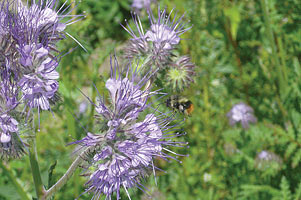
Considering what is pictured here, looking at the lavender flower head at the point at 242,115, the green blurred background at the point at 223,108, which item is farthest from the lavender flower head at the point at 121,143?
the lavender flower head at the point at 242,115

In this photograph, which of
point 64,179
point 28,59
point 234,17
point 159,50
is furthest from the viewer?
point 234,17

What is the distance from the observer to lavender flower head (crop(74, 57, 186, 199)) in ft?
6.41

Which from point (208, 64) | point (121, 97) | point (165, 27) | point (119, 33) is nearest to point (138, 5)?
point (119, 33)

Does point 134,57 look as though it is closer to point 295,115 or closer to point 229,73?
point 295,115

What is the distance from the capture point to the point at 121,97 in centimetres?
204

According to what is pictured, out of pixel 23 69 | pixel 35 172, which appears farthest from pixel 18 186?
pixel 23 69

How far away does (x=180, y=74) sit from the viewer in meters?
2.74

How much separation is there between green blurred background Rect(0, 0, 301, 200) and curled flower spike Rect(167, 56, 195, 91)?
0.50 m

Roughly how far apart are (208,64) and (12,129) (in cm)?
272

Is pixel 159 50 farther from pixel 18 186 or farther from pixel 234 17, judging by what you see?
pixel 234 17

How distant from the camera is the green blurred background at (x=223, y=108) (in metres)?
3.22

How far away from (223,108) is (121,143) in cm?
247

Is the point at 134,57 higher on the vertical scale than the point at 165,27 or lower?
lower

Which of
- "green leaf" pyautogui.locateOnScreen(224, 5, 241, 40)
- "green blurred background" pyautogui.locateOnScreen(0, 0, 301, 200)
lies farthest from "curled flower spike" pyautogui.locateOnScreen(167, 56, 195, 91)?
"green leaf" pyautogui.locateOnScreen(224, 5, 241, 40)
